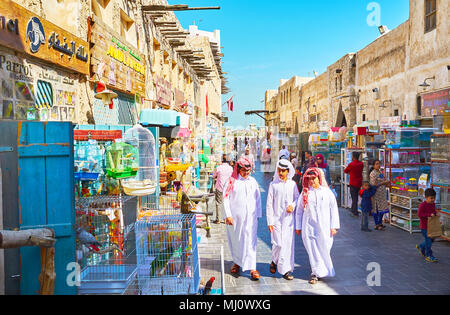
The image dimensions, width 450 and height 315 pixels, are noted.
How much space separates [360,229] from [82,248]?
6.62 meters

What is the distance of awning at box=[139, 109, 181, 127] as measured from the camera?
7.72 m

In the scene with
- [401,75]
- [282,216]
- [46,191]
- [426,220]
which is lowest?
[426,220]

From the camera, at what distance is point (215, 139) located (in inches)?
863

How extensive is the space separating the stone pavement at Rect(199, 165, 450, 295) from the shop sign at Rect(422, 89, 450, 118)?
5.12 metres

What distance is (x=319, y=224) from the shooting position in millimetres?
5430

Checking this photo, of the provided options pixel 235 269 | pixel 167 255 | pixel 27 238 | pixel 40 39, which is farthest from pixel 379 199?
pixel 27 238

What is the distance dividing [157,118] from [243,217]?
325 centimetres

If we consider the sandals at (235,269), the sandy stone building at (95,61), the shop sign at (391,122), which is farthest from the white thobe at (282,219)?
the shop sign at (391,122)

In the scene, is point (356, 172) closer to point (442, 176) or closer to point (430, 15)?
point (442, 176)

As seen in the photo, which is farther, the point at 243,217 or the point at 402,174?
the point at 402,174

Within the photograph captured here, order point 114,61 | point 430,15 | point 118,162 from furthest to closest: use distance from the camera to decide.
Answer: point 430,15
point 114,61
point 118,162

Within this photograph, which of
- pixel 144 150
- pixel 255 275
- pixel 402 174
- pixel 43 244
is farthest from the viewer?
pixel 402 174

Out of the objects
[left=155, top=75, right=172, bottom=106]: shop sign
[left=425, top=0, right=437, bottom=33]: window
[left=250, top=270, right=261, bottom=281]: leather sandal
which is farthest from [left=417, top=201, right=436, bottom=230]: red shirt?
[left=425, top=0, right=437, bottom=33]: window

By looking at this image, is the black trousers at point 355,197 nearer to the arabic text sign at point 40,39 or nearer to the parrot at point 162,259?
the parrot at point 162,259
